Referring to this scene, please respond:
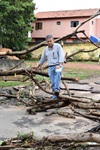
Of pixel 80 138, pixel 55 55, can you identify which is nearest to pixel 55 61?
pixel 55 55

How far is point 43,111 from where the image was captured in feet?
25.7

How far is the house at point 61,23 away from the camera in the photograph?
4488 cm

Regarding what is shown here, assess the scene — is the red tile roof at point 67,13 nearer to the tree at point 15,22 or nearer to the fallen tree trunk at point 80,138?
the tree at point 15,22

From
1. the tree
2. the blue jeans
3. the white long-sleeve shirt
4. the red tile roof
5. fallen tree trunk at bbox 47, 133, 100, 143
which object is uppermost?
the red tile roof

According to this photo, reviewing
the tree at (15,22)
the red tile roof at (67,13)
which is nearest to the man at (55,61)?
the tree at (15,22)

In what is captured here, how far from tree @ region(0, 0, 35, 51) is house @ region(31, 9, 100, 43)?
9.76 m

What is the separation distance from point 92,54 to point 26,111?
28286mm

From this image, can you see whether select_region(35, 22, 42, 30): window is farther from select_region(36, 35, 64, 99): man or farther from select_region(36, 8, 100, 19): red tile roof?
select_region(36, 35, 64, 99): man

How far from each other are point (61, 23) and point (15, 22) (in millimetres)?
13068

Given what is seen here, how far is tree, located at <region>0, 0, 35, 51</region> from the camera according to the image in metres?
32.9

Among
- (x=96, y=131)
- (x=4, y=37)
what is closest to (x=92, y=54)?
(x=4, y=37)

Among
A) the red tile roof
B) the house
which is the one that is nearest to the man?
the house

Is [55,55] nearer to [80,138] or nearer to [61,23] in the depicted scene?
[80,138]

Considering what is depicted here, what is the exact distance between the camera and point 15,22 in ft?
111
